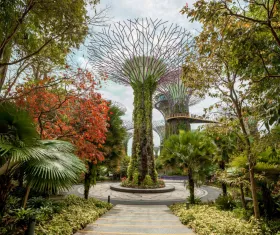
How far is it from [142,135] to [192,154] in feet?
21.9

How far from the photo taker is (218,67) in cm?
574

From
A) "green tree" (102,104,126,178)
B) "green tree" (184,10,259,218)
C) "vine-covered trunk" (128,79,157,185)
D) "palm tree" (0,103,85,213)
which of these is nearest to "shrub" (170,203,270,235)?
"green tree" (184,10,259,218)

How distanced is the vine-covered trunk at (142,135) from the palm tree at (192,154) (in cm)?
545

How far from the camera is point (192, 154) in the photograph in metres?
8.62

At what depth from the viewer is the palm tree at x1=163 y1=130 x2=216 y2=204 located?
8695mm

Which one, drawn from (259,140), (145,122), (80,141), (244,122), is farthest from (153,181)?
(259,140)

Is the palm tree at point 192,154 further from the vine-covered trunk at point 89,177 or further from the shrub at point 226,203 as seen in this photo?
the vine-covered trunk at point 89,177

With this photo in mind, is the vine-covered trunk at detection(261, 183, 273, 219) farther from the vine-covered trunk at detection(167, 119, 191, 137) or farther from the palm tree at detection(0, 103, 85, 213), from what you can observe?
the vine-covered trunk at detection(167, 119, 191, 137)

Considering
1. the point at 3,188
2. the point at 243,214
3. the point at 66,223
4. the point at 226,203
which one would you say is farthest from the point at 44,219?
the point at 226,203

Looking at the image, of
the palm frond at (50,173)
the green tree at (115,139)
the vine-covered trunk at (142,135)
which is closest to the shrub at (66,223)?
the palm frond at (50,173)

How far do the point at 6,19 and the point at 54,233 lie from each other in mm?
4194

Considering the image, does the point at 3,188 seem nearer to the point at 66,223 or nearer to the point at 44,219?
the point at 44,219

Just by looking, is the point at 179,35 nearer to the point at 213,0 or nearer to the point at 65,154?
the point at 213,0

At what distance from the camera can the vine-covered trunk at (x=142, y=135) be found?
1461 cm
